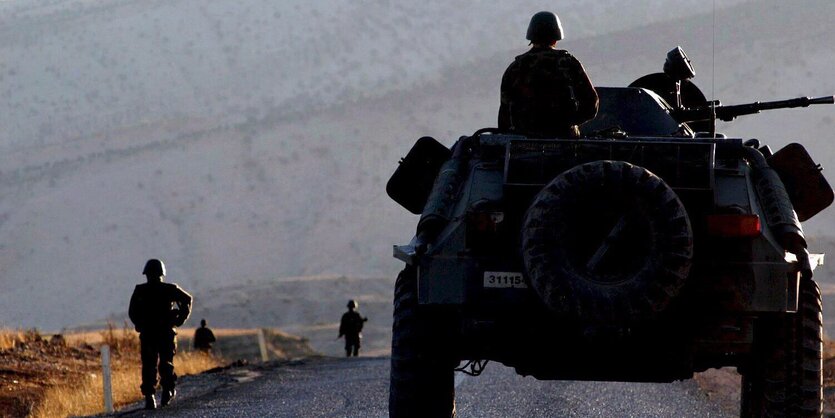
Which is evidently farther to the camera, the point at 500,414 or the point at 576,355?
the point at 500,414

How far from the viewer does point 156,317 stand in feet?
52.0

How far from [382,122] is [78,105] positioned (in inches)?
1017

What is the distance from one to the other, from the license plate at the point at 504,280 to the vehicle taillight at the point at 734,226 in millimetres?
1030

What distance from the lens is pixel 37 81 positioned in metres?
145

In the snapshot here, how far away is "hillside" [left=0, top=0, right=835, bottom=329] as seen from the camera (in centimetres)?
11900

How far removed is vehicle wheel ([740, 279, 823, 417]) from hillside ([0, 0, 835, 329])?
9582 cm

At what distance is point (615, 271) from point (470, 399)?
292 inches

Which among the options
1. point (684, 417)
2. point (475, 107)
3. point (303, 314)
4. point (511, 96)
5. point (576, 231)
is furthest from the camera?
point (475, 107)

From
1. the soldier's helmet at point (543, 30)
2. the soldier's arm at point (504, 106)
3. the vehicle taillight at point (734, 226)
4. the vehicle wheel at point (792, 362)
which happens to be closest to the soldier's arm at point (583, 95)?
the soldier's helmet at point (543, 30)

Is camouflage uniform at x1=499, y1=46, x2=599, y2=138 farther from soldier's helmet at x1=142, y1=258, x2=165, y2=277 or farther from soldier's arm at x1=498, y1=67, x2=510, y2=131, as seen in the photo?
soldier's helmet at x1=142, y1=258, x2=165, y2=277

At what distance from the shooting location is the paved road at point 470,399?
13922mm

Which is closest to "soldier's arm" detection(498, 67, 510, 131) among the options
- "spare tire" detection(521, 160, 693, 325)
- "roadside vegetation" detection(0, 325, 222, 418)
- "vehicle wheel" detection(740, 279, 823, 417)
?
"spare tire" detection(521, 160, 693, 325)

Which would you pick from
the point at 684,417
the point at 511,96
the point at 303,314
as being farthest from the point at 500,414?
the point at 303,314

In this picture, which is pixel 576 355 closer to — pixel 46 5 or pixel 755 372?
pixel 755 372
